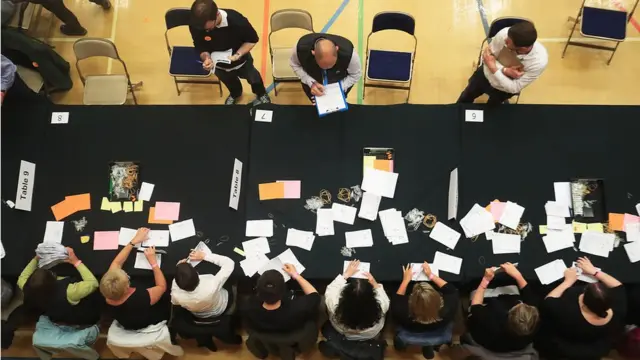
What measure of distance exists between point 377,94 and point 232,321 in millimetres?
2945

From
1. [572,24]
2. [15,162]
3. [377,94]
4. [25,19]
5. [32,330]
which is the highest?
[572,24]

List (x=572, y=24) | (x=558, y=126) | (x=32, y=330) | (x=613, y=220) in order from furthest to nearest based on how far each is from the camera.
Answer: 1. (x=572, y=24)
2. (x=32, y=330)
3. (x=558, y=126)
4. (x=613, y=220)

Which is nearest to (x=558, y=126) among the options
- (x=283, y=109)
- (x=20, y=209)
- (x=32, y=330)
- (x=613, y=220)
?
(x=613, y=220)

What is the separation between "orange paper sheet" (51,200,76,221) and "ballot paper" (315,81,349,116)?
7.93 feet

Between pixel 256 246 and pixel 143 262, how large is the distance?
3.30 ft

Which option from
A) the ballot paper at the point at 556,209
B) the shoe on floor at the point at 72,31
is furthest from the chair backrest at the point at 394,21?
the shoe on floor at the point at 72,31

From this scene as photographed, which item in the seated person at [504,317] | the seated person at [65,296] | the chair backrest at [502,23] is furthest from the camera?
the chair backrest at [502,23]

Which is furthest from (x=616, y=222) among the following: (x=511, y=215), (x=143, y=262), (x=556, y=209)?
(x=143, y=262)

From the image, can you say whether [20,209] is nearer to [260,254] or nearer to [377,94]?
[260,254]

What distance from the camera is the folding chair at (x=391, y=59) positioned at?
510 centimetres

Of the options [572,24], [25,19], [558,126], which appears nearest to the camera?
[558,126]

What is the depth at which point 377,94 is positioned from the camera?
18.6ft

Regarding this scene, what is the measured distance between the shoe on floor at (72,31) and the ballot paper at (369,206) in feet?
13.6

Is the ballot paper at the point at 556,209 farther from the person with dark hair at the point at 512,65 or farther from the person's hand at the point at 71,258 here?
the person's hand at the point at 71,258
